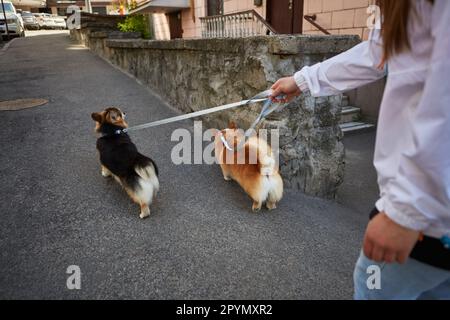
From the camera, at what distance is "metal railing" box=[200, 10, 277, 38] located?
8.30 m

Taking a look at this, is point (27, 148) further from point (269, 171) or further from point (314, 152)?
point (314, 152)

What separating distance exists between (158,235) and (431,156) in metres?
2.28

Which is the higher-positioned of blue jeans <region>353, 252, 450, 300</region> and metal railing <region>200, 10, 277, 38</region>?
metal railing <region>200, 10, 277, 38</region>

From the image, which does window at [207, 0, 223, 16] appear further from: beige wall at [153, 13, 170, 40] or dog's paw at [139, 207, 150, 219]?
dog's paw at [139, 207, 150, 219]

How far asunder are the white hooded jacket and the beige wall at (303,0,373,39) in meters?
6.25

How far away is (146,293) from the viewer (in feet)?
6.92

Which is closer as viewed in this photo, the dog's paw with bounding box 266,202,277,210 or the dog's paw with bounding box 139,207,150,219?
the dog's paw with bounding box 139,207,150,219

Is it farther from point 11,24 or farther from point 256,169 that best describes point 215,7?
point 11,24

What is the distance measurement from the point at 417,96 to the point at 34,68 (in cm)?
1088

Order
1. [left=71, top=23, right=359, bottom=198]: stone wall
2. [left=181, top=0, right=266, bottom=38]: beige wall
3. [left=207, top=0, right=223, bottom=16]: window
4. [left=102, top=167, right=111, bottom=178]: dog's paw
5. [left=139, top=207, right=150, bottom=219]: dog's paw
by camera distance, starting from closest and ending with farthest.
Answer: [left=139, top=207, right=150, bottom=219]: dog's paw, [left=71, top=23, right=359, bottom=198]: stone wall, [left=102, top=167, right=111, bottom=178]: dog's paw, [left=181, top=0, right=266, bottom=38]: beige wall, [left=207, top=0, right=223, bottom=16]: window

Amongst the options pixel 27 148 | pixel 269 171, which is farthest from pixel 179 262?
pixel 27 148

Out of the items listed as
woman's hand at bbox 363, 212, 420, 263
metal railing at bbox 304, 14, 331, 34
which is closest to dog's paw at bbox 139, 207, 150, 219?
woman's hand at bbox 363, 212, 420, 263

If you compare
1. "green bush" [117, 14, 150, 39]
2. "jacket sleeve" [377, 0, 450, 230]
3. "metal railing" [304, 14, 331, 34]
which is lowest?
"jacket sleeve" [377, 0, 450, 230]

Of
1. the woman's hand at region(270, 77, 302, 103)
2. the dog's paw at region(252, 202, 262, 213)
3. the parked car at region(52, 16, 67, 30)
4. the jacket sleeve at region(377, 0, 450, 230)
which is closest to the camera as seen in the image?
the jacket sleeve at region(377, 0, 450, 230)
